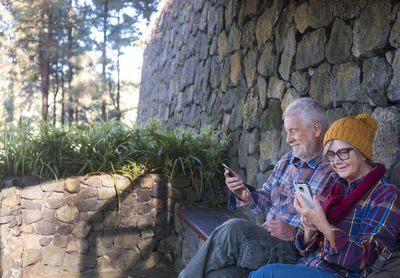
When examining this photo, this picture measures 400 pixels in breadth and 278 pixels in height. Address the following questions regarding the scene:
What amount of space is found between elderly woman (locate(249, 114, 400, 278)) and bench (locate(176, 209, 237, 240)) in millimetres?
1309

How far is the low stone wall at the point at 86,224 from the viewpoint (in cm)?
340

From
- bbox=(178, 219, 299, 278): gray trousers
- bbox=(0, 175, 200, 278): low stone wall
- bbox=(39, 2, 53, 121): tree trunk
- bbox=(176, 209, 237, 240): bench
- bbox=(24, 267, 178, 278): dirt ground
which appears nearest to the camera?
bbox=(178, 219, 299, 278): gray trousers

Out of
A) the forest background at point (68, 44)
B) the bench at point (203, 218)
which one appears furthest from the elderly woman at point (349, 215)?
the forest background at point (68, 44)

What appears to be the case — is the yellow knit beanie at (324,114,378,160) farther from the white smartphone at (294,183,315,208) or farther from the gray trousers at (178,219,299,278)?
the gray trousers at (178,219,299,278)

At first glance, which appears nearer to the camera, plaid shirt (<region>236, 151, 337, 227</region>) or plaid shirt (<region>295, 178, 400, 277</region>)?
plaid shirt (<region>295, 178, 400, 277</region>)

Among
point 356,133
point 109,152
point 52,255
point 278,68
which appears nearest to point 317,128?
point 356,133

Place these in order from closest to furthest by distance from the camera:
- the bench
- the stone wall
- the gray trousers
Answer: the gray trousers, the stone wall, the bench

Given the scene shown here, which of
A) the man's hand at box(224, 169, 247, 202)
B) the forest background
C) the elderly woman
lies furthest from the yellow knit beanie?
the forest background

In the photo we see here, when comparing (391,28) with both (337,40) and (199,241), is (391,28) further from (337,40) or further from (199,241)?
(199,241)

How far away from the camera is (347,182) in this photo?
158 cm

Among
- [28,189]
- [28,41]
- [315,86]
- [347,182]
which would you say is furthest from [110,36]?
[347,182]

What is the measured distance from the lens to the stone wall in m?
1.86

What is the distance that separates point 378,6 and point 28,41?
32.0ft

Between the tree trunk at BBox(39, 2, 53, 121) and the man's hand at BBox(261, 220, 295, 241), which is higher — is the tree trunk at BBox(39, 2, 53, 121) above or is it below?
above
